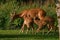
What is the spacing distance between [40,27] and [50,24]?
21.0 inches

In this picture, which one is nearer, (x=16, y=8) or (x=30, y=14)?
(x=30, y=14)

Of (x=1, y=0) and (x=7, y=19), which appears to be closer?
(x=7, y=19)

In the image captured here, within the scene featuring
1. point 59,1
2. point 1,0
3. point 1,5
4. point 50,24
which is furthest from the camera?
point 1,0

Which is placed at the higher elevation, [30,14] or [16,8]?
[16,8]

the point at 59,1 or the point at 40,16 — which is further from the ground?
the point at 59,1

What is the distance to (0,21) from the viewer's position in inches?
641

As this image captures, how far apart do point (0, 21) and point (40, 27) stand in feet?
9.95

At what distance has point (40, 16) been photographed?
49.0 feet

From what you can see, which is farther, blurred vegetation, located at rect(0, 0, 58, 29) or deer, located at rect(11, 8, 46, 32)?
blurred vegetation, located at rect(0, 0, 58, 29)

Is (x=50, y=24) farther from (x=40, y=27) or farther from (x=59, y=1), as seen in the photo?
(x=59, y=1)

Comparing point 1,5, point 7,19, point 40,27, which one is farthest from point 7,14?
point 40,27

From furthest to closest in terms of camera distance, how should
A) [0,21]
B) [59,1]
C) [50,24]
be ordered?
1. [0,21]
2. [50,24]
3. [59,1]

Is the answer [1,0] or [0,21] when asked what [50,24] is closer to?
[0,21]

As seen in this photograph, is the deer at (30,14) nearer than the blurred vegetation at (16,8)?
Yes
